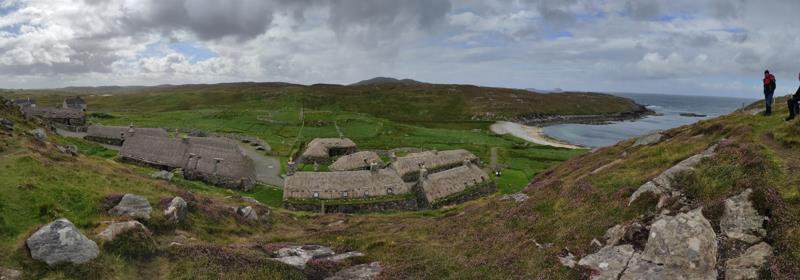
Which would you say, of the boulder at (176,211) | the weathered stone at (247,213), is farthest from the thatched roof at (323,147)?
the boulder at (176,211)

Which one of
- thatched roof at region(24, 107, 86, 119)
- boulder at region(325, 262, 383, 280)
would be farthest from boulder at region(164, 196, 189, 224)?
thatched roof at region(24, 107, 86, 119)

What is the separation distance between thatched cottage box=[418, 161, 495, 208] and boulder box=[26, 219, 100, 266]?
118 ft

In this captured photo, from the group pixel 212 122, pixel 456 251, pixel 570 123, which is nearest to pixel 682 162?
pixel 456 251

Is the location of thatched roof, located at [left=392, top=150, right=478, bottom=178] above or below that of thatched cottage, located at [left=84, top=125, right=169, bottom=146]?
below

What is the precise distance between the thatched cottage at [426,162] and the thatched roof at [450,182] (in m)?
5.93

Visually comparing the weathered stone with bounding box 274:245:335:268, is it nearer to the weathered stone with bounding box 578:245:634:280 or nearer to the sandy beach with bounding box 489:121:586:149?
the weathered stone with bounding box 578:245:634:280

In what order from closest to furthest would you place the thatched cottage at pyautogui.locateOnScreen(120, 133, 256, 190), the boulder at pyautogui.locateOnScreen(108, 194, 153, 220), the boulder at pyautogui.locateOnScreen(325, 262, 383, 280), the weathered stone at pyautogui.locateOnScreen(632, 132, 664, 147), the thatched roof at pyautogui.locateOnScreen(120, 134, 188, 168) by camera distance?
the boulder at pyautogui.locateOnScreen(325, 262, 383, 280), the boulder at pyautogui.locateOnScreen(108, 194, 153, 220), the weathered stone at pyautogui.locateOnScreen(632, 132, 664, 147), the thatched cottage at pyautogui.locateOnScreen(120, 133, 256, 190), the thatched roof at pyautogui.locateOnScreen(120, 134, 188, 168)

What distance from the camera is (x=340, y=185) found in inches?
1966

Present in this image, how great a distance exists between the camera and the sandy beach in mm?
126562

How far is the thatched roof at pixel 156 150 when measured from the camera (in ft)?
194

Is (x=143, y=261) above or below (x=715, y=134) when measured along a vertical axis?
below

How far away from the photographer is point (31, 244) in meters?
16.6

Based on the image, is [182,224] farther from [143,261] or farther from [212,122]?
[212,122]

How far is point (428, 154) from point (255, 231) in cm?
3981
